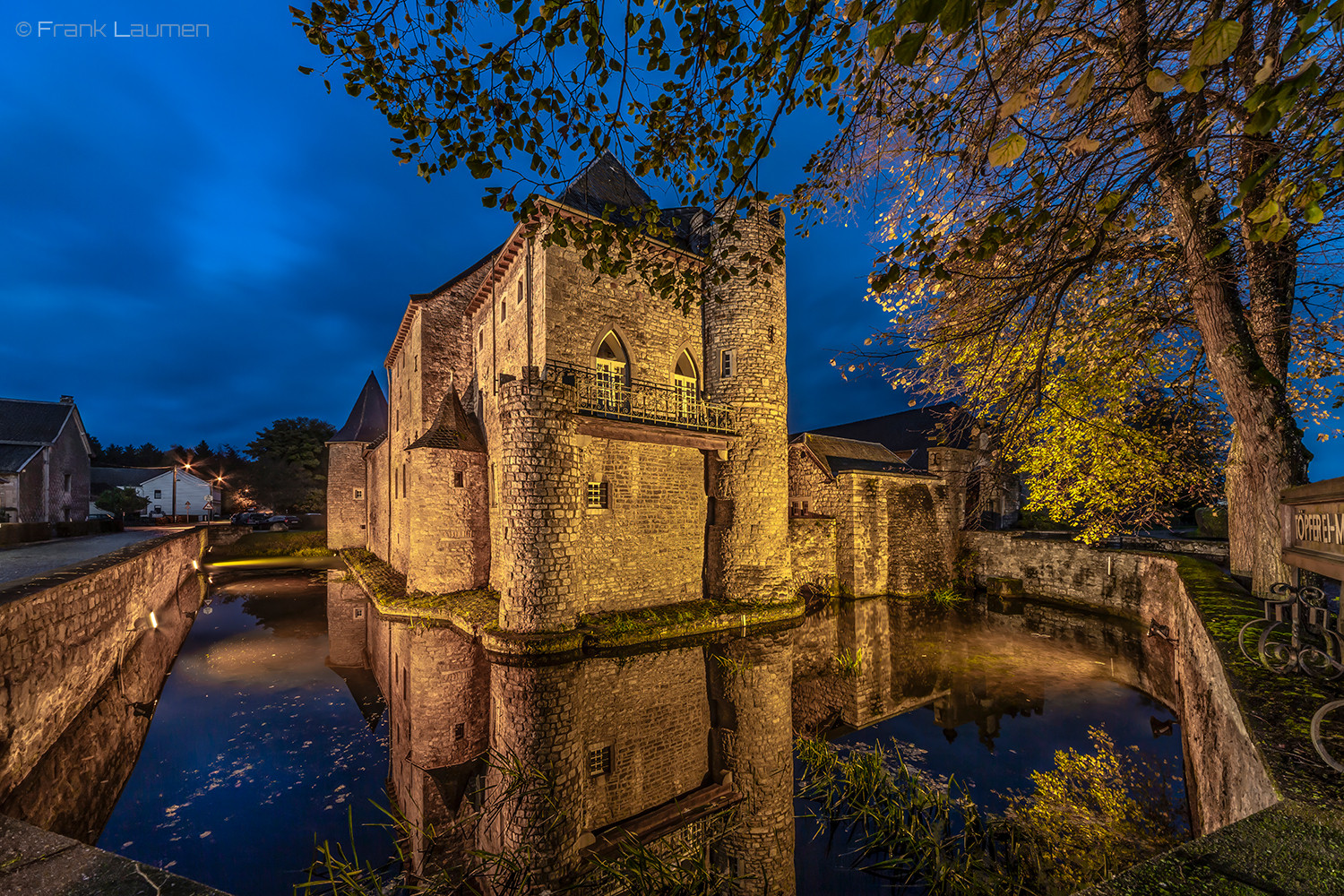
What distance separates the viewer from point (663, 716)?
7137mm

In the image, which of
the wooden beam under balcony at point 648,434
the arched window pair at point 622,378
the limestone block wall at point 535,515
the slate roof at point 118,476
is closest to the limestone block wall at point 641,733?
the limestone block wall at point 535,515

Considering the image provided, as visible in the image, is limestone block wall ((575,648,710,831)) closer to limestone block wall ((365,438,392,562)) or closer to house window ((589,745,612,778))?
house window ((589,745,612,778))

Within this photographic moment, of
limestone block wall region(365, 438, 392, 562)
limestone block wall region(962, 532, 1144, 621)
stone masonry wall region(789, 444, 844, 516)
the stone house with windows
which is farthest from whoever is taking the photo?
the stone house with windows

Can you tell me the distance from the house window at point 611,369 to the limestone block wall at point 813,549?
24.2 feet

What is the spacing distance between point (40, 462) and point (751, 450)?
35323mm

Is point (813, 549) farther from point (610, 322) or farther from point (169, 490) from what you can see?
point (169, 490)

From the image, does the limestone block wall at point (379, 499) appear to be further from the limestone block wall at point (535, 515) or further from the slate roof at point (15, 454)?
the slate roof at point (15, 454)

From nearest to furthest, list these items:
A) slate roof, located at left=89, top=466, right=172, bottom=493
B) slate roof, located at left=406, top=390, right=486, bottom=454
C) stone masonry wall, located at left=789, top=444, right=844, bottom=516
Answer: slate roof, located at left=406, top=390, right=486, bottom=454 < stone masonry wall, located at left=789, top=444, right=844, bottom=516 < slate roof, located at left=89, top=466, right=172, bottom=493

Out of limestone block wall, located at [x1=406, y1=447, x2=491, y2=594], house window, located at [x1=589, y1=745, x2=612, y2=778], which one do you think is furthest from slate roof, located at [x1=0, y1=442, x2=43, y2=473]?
house window, located at [x1=589, y1=745, x2=612, y2=778]

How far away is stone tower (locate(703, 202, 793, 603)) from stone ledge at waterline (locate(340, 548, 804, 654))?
0.73 metres

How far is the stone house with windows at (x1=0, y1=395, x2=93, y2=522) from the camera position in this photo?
23.3m

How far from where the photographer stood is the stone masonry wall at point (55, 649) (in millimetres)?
5473

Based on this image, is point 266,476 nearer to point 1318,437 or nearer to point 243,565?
point 243,565

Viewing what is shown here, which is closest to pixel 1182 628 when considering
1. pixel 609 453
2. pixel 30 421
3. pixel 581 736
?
pixel 581 736
